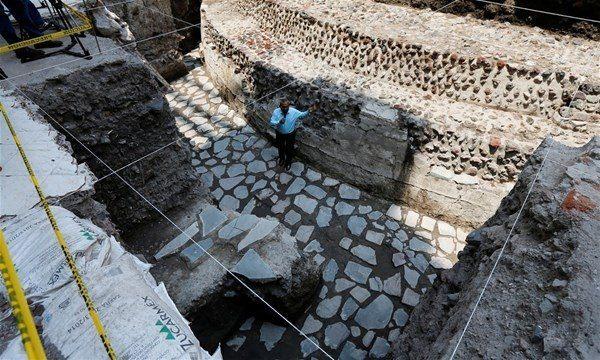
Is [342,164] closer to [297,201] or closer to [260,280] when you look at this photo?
[297,201]

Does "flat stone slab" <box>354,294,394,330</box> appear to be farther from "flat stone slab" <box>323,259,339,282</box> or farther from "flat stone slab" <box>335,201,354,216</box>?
"flat stone slab" <box>335,201,354,216</box>

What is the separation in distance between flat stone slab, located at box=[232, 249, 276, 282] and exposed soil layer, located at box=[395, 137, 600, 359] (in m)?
1.53

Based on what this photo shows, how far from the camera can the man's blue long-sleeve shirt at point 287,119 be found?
6.04 meters

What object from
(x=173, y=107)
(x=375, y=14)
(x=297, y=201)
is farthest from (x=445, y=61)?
(x=173, y=107)

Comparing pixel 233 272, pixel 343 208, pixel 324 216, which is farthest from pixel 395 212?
pixel 233 272

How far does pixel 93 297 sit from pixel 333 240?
375 cm

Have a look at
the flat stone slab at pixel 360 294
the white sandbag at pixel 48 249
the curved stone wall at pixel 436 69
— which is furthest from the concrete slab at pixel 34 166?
the curved stone wall at pixel 436 69

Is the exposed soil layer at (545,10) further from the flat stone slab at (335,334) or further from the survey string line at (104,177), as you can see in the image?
the flat stone slab at (335,334)

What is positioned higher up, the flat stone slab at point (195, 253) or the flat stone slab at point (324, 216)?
the flat stone slab at point (195, 253)

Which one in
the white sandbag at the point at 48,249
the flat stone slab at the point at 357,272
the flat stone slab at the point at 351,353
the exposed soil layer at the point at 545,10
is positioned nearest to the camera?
the white sandbag at the point at 48,249

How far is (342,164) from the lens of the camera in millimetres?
6238

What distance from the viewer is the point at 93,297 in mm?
1986

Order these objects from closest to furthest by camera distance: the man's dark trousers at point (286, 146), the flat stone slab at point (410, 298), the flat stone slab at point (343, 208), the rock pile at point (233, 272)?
1. the rock pile at point (233, 272)
2. the flat stone slab at point (410, 298)
3. the flat stone slab at point (343, 208)
4. the man's dark trousers at point (286, 146)

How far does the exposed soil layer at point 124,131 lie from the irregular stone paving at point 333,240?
4.18 ft
